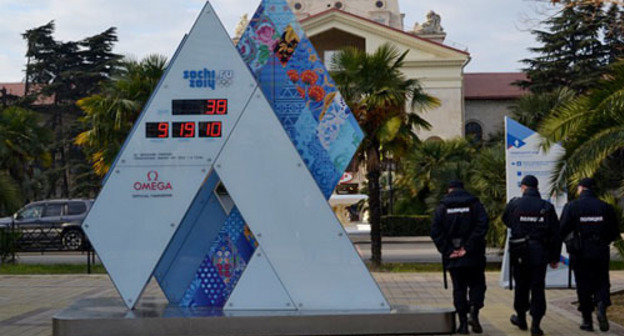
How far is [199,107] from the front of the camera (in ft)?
31.8

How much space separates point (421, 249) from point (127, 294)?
20.4 metres

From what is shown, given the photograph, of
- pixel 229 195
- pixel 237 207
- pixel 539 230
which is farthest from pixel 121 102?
pixel 539 230

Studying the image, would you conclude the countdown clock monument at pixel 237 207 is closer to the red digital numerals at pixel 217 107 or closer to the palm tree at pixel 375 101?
the red digital numerals at pixel 217 107

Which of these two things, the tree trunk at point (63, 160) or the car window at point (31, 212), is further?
the tree trunk at point (63, 160)

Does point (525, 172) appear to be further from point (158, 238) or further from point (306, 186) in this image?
point (158, 238)

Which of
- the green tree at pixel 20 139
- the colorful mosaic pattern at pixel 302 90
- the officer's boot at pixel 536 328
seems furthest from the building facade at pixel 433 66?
the officer's boot at pixel 536 328

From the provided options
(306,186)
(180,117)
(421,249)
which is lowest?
(421,249)

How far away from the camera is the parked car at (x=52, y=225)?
87.0ft

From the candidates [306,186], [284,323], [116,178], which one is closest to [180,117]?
[116,178]

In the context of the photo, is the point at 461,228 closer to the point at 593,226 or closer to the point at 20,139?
the point at 593,226

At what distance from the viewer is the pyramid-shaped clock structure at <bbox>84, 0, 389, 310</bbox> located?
922 cm

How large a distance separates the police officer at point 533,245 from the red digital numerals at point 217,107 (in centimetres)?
358

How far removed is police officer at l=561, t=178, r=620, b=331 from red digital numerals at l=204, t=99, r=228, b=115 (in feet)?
14.1

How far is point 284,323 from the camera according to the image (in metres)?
8.78
